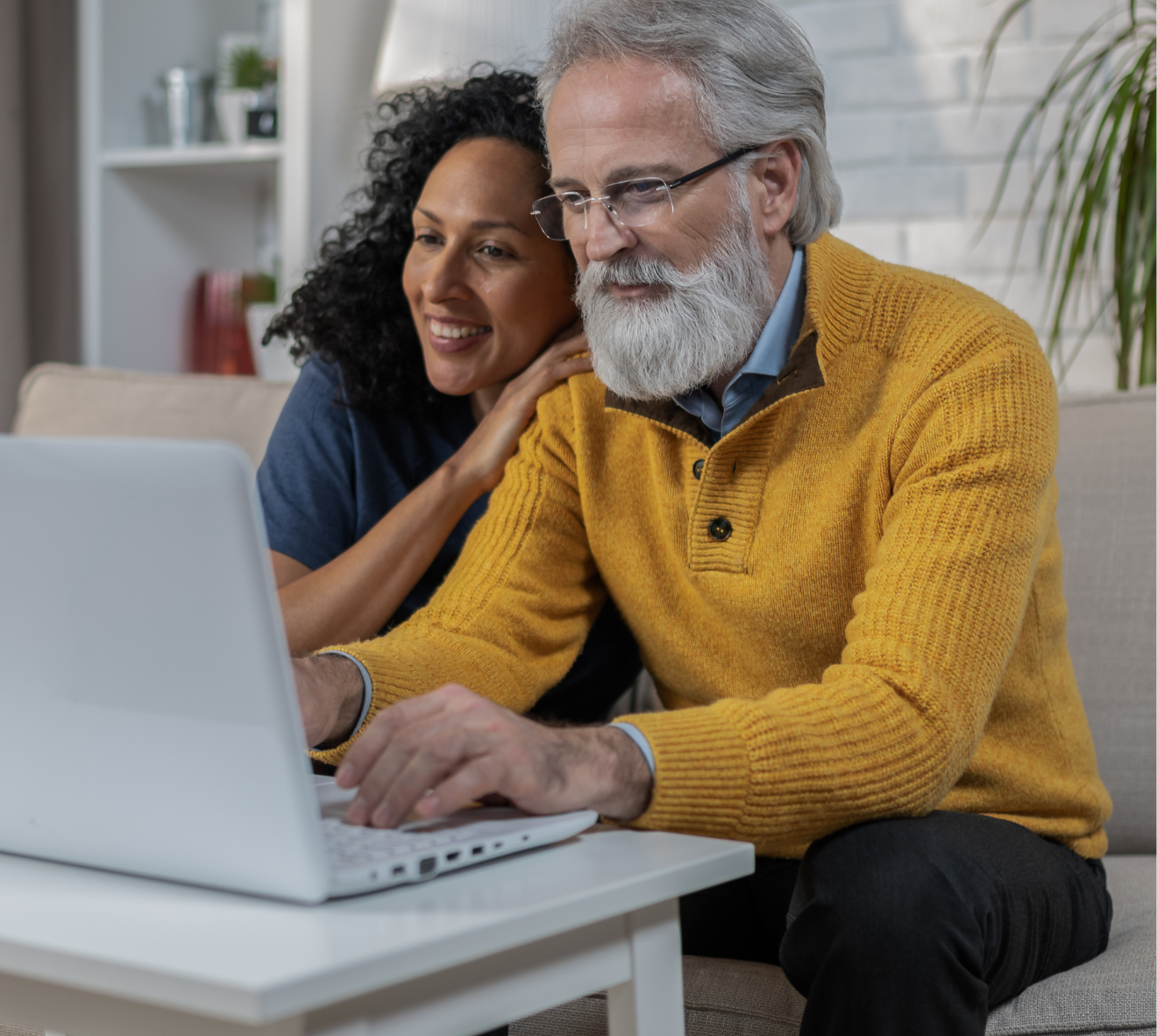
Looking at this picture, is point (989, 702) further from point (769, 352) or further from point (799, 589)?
point (769, 352)

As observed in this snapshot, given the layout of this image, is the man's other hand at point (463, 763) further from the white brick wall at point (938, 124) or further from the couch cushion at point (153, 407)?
the white brick wall at point (938, 124)

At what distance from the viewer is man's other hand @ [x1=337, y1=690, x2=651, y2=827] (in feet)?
2.45

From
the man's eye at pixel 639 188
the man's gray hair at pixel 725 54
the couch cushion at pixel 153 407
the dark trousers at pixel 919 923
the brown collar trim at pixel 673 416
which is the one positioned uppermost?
the man's gray hair at pixel 725 54

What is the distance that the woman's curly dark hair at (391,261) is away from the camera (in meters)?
1.57

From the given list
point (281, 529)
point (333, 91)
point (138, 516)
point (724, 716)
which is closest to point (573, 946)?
point (724, 716)

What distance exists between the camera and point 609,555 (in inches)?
50.0

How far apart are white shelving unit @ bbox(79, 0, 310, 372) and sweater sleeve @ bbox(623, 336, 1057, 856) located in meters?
1.74

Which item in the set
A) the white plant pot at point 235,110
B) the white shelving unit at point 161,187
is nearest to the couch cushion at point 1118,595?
the white shelving unit at point 161,187

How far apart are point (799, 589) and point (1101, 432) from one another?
24.8 inches

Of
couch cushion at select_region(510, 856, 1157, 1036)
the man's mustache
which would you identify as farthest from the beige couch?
the man's mustache

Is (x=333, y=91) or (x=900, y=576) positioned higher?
(x=333, y=91)

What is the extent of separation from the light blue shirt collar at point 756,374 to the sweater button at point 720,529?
94 mm

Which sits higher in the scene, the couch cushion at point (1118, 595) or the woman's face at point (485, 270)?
the woman's face at point (485, 270)

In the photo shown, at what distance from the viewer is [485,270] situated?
1517 mm
